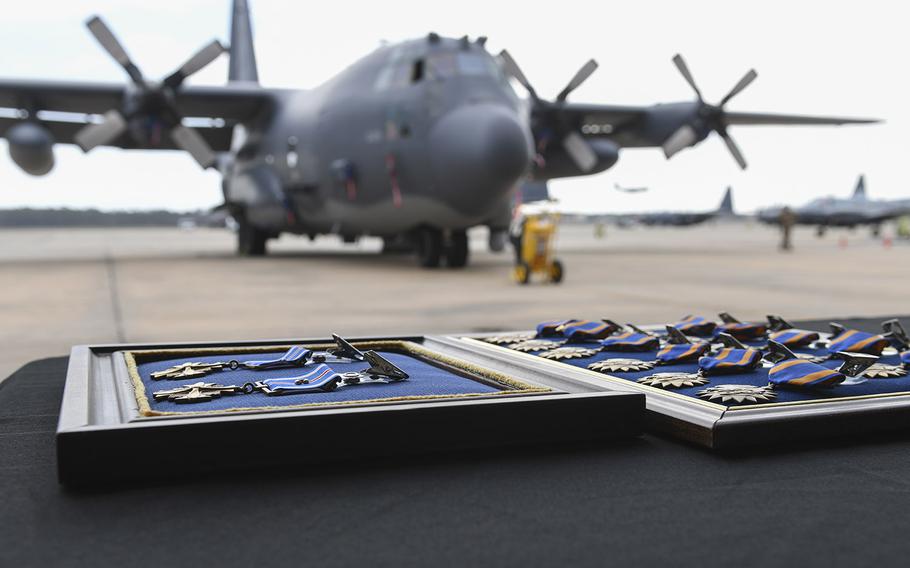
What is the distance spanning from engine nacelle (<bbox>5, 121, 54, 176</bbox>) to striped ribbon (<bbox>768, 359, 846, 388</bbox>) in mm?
13972

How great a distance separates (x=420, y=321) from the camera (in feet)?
21.6

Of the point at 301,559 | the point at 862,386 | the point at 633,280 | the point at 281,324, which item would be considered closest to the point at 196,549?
the point at 301,559

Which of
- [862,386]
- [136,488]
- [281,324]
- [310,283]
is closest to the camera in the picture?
[136,488]

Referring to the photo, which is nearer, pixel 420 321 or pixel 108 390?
pixel 108 390

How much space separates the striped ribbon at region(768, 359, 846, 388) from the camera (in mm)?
2422

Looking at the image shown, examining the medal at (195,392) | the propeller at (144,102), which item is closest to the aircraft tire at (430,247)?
the propeller at (144,102)

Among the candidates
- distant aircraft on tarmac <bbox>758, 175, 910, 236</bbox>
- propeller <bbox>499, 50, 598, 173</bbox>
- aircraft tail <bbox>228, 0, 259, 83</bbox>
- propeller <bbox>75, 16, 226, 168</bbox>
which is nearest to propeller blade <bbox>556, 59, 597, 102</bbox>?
propeller <bbox>499, 50, 598, 173</bbox>

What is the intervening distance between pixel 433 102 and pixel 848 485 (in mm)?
9986

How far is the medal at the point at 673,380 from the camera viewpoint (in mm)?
2607

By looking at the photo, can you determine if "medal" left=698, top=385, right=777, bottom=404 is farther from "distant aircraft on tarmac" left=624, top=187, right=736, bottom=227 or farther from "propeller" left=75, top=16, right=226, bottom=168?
"distant aircraft on tarmac" left=624, top=187, right=736, bottom=227

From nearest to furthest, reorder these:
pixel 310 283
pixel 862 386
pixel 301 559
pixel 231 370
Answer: pixel 301 559
pixel 862 386
pixel 231 370
pixel 310 283

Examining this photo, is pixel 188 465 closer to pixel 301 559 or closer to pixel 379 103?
pixel 301 559

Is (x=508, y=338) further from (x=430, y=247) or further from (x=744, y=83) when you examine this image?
(x=744, y=83)

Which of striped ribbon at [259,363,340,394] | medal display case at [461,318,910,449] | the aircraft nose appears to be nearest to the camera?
medal display case at [461,318,910,449]
